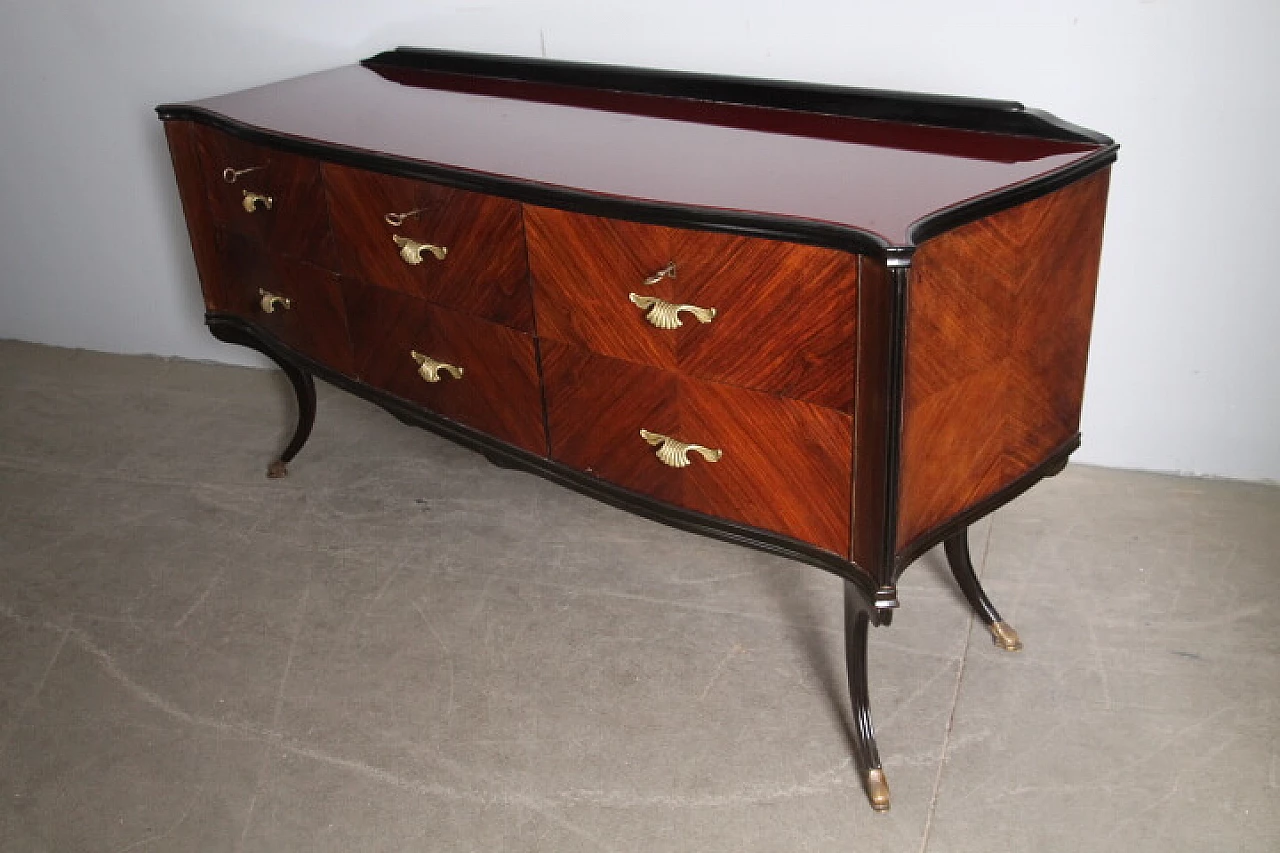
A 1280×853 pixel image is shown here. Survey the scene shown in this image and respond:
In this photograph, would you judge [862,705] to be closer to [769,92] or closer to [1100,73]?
[769,92]

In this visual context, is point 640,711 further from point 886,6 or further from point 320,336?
point 886,6

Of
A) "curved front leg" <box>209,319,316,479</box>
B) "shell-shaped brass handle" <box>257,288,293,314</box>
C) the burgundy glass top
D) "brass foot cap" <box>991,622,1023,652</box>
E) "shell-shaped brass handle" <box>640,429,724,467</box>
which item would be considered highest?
the burgundy glass top

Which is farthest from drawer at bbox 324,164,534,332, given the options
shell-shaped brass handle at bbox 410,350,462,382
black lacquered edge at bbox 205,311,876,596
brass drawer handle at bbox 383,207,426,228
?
black lacquered edge at bbox 205,311,876,596

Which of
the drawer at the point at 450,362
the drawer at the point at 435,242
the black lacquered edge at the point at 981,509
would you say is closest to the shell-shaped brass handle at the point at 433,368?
the drawer at the point at 450,362

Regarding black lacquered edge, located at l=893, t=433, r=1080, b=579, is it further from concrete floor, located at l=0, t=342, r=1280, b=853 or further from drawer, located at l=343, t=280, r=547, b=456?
drawer, located at l=343, t=280, r=547, b=456

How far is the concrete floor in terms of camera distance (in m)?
1.92

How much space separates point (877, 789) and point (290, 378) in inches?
63.6

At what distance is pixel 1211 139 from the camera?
7.58 ft

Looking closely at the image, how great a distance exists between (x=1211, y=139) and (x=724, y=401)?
3.84 feet

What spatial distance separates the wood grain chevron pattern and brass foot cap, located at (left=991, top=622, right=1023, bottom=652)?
0.46m

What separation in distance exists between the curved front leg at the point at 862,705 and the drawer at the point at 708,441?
0.20 meters

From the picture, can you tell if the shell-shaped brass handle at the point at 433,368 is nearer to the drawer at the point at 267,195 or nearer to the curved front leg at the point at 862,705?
the drawer at the point at 267,195

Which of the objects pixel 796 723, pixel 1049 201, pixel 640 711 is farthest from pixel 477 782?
pixel 1049 201

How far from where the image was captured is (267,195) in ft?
7.50
